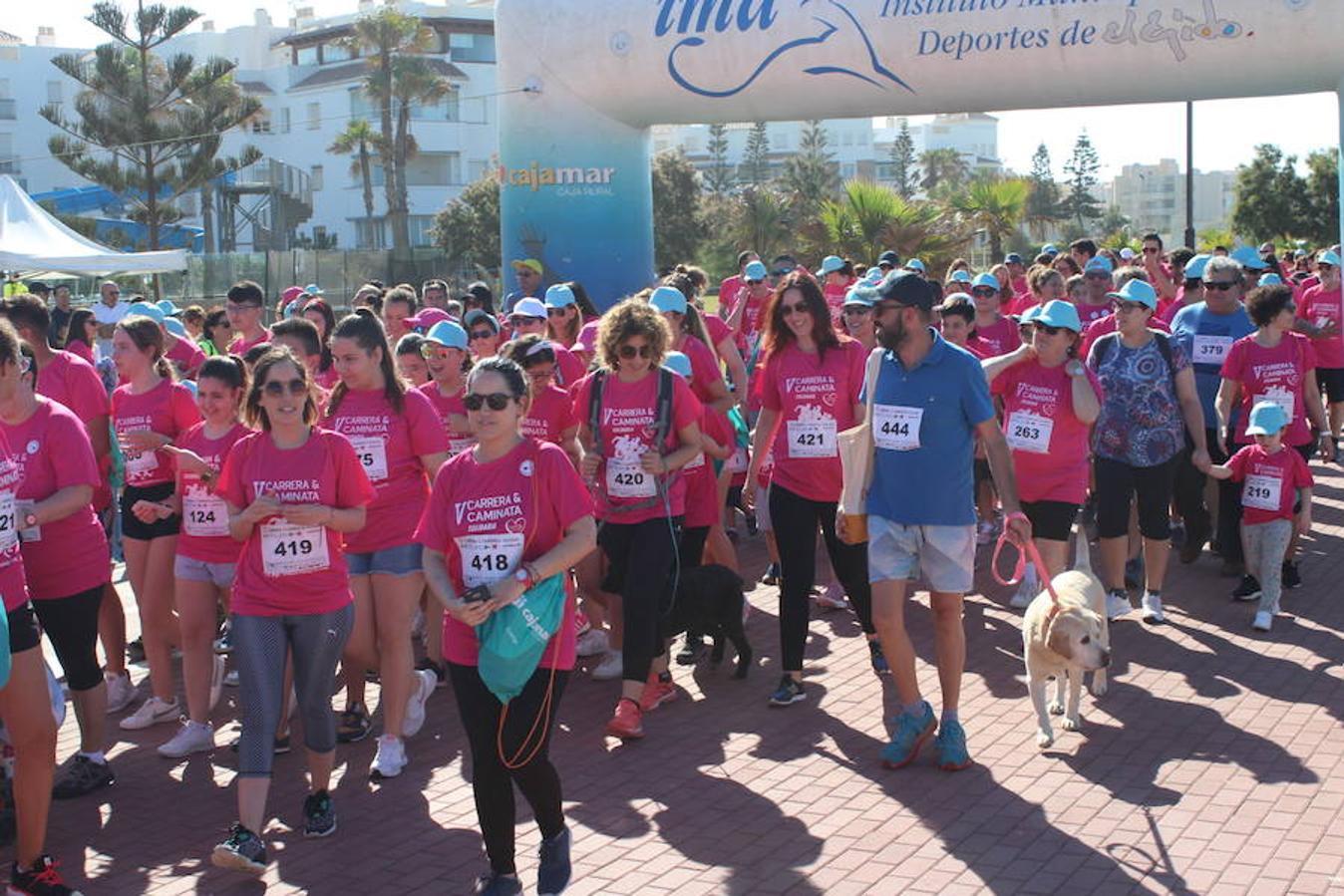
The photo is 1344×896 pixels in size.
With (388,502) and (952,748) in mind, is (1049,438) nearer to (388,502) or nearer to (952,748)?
(952,748)

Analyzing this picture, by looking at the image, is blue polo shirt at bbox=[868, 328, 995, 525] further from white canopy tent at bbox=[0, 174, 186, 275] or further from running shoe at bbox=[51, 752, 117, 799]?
white canopy tent at bbox=[0, 174, 186, 275]

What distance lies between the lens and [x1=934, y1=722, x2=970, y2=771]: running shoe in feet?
19.4

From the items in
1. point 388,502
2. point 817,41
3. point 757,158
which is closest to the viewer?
point 388,502

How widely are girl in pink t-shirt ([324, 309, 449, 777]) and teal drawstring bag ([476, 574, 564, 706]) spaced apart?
1683 mm

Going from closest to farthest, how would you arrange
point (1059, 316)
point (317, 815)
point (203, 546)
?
point (317, 815), point (203, 546), point (1059, 316)

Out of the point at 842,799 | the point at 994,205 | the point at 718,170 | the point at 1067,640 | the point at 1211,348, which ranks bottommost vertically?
the point at 842,799

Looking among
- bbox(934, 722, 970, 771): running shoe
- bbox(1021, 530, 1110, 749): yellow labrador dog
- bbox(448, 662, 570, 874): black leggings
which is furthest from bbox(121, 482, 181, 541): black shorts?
bbox(1021, 530, 1110, 749): yellow labrador dog

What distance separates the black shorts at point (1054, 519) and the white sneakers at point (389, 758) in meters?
3.42

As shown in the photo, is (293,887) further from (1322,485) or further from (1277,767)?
(1322,485)

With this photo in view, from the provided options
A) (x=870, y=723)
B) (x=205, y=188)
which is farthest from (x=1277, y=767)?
(x=205, y=188)

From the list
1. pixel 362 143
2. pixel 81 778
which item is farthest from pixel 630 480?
pixel 362 143

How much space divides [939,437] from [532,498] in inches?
75.3

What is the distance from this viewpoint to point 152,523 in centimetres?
679

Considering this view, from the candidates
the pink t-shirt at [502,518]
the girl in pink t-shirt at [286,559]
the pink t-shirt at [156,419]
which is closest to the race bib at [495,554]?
the pink t-shirt at [502,518]
